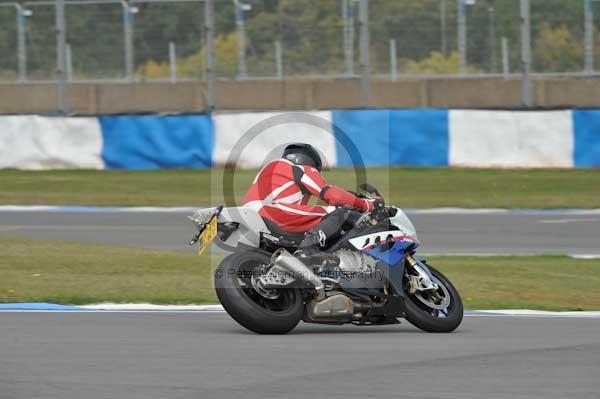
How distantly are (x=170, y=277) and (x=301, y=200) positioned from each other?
352 centimetres

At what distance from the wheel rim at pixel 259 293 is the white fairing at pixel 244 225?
0.78 ft

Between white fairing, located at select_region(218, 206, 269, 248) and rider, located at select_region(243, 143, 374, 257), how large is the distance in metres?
0.07

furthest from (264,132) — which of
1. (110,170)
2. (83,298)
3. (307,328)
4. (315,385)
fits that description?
(315,385)

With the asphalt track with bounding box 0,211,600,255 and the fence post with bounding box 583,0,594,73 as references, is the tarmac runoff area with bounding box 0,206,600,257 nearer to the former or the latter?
the asphalt track with bounding box 0,211,600,255

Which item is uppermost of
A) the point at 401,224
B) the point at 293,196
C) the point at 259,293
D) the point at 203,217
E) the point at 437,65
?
the point at 437,65

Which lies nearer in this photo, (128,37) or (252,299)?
(252,299)

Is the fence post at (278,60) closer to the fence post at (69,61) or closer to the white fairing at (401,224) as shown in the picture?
the fence post at (69,61)

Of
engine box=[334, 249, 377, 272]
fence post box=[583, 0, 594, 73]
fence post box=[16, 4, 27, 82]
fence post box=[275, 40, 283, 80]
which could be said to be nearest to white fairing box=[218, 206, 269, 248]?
engine box=[334, 249, 377, 272]

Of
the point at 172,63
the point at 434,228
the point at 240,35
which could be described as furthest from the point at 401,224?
the point at 172,63

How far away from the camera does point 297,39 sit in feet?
84.5

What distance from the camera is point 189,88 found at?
2809 centimetres

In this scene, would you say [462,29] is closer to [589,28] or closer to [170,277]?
[589,28]

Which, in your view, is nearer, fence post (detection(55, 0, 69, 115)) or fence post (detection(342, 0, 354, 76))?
fence post (detection(55, 0, 69, 115))

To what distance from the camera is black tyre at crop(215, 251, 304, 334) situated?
26.5 ft
